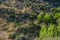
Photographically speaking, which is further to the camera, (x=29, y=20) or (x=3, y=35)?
(x=29, y=20)

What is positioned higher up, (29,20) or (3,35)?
(3,35)

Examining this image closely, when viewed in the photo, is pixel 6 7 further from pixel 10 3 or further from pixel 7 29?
pixel 7 29

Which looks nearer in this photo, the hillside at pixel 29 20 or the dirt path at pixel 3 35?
the dirt path at pixel 3 35

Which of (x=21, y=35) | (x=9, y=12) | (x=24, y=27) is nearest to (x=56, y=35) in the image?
(x=21, y=35)

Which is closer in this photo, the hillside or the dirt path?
the dirt path

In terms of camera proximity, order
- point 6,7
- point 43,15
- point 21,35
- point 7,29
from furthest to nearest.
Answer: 1. point 6,7
2. point 43,15
3. point 7,29
4. point 21,35

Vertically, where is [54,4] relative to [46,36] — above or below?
below

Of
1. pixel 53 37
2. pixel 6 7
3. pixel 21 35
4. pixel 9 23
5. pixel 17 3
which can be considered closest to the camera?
pixel 53 37

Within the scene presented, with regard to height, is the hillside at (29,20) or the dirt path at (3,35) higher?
the dirt path at (3,35)

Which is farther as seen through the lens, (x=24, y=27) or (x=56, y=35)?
(x=24, y=27)

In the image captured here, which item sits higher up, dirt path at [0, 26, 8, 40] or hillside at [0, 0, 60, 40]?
dirt path at [0, 26, 8, 40]
